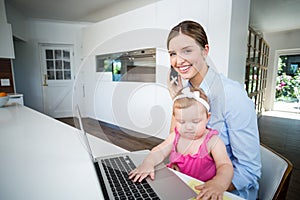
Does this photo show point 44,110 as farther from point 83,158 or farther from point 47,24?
point 83,158

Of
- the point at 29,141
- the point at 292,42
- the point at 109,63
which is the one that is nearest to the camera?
the point at 29,141

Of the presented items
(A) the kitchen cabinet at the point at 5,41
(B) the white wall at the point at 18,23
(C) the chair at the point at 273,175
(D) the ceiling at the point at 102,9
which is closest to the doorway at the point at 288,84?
(D) the ceiling at the point at 102,9

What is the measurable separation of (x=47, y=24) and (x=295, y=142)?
5423 millimetres

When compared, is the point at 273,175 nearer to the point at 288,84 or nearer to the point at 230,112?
the point at 230,112

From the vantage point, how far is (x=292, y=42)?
482 centimetres

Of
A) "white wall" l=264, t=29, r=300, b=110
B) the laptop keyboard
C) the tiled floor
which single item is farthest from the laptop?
"white wall" l=264, t=29, r=300, b=110

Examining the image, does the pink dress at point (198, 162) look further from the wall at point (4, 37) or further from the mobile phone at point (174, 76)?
the wall at point (4, 37)

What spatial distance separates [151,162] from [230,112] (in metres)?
0.34

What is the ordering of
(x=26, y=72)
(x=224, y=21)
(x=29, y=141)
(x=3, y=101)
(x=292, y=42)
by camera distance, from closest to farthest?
(x=29, y=141)
(x=3, y=101)
(x=224, y=21)
(x=26, y=72)
(x=292, y=42)

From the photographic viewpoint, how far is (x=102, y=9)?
335 cm

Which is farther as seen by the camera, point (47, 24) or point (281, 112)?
point (281, 112)

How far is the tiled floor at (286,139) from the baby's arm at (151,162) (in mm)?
1532

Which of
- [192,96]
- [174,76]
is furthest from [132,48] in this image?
[192,96]

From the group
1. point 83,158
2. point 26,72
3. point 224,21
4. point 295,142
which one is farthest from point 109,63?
point 26,72
